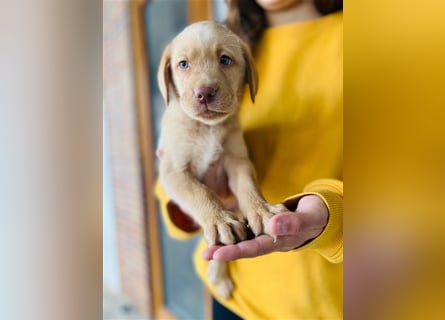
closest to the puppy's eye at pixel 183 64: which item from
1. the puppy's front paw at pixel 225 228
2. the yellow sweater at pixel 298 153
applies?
the yellow sweater at pixel 298 153

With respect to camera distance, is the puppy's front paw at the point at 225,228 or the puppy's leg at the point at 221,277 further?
the puppy's leg at the point at 221,277

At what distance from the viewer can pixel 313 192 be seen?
0.60m

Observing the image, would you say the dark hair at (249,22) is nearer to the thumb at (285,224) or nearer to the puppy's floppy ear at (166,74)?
the puppy's floppy ear at (166,74)

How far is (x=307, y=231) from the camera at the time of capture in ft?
1.86

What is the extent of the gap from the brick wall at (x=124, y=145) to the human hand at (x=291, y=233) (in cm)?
32

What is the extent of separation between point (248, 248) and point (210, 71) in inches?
9.7

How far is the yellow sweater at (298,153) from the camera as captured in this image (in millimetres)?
615

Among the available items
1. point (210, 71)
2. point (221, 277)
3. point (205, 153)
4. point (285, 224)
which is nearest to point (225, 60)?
point (210, 71)

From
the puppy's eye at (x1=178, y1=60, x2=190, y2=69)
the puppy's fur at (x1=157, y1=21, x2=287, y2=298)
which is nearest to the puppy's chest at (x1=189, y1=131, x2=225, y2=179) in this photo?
the puppy's fur at (x1=157, y1=21, x2=287, y2=298)

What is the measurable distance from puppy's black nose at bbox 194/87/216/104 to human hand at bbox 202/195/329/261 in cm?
19

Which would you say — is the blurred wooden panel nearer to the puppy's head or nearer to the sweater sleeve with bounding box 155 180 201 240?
the puppy's head

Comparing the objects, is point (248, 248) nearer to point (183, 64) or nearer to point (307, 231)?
point (307, 231)

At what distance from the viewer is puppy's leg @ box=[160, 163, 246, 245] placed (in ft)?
1.93

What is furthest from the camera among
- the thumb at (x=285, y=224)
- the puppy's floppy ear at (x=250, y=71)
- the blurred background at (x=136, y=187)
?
the blurred background at (x=136, y=187)
